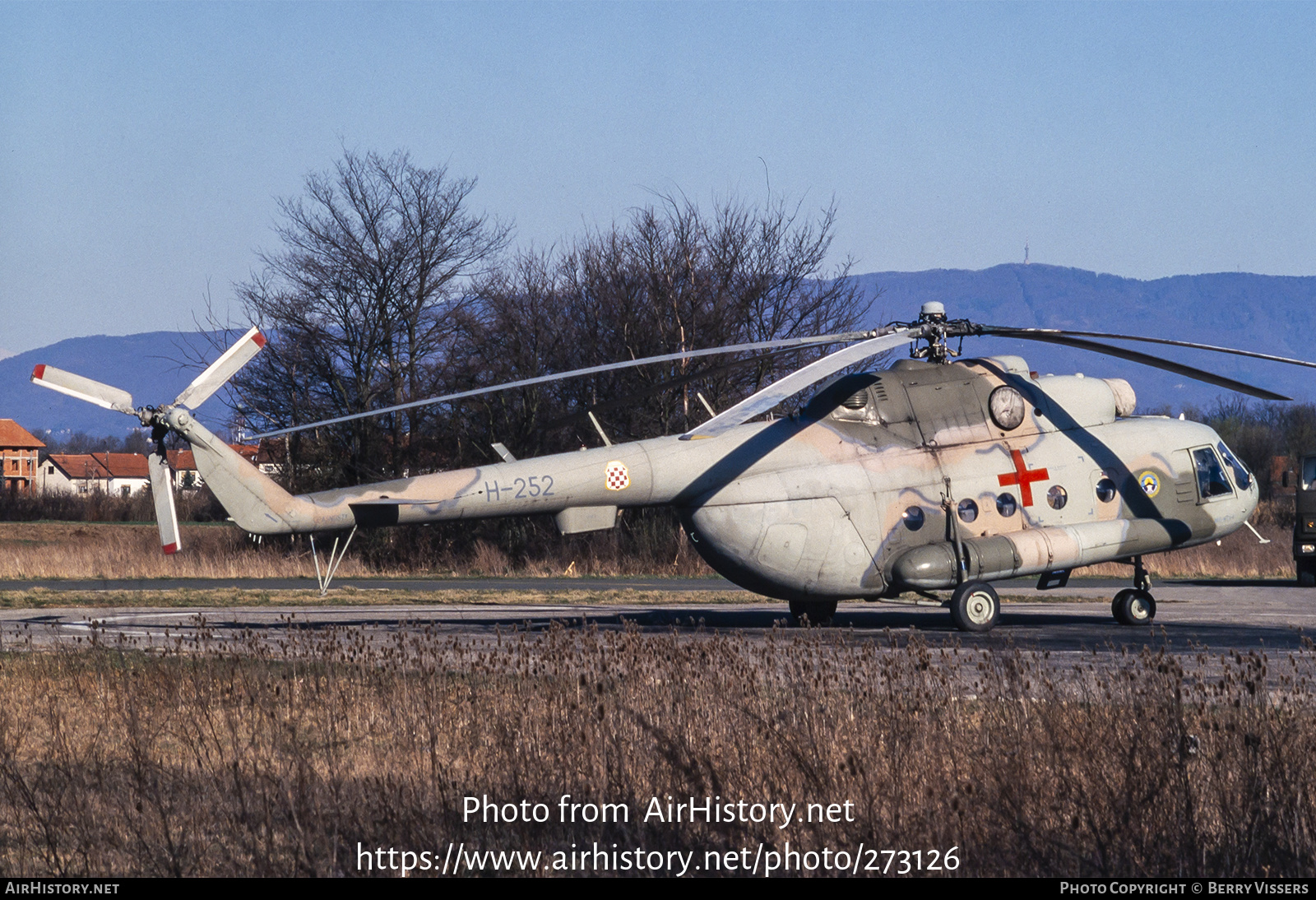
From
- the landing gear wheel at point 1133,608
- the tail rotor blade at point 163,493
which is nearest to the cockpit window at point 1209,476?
the landing gear wheel at point 1133,608

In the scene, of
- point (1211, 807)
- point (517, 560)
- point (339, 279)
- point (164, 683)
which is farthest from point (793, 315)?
point (1211, 807)

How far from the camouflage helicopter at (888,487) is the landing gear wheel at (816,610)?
4 centimetres

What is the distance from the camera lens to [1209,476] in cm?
1839

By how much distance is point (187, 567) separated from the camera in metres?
33.5

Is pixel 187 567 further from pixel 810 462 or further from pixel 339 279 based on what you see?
pixel 810 462

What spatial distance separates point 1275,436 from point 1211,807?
91.2 metres

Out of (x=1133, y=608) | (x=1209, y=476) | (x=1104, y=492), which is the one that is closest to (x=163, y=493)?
(x=1104, y=492)

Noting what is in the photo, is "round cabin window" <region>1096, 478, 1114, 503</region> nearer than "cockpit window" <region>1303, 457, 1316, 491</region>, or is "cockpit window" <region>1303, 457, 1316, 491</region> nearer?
"round cabin window" <region>1096, 478, 1114, 503</region>

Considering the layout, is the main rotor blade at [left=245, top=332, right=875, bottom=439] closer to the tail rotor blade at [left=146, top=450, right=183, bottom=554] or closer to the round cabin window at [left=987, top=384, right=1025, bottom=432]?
the tail rotor blade at [left=146, top=450, right=183, bottom=554]

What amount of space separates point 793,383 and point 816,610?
5048mm

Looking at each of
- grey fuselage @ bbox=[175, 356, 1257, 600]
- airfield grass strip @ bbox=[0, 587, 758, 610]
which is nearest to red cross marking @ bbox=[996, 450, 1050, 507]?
grey fuselage @ bbox=[175, 356, 1257, 600]

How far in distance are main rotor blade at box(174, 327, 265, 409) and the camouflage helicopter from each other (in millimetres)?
40

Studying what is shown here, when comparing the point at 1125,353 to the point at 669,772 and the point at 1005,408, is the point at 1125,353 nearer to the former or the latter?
the point at 1005,408

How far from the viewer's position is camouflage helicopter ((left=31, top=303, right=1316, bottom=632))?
15648 millimetres
